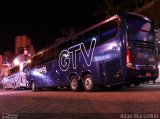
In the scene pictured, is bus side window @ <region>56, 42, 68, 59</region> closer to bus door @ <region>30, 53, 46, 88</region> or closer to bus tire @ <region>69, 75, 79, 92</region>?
bus tire @ <region>69, 75, 79, 92</region>

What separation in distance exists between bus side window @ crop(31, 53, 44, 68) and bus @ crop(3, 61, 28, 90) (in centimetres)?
319

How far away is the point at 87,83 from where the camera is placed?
17656 millimetres

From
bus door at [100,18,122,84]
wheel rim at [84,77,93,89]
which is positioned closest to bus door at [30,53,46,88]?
wheel rim at [84,77,93,89]

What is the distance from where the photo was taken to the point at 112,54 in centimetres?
1530

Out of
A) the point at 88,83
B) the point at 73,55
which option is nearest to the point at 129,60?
the point at 88,83

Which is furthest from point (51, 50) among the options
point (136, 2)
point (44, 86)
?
point (136, 2)

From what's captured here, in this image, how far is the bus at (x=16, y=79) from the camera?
3055 cm

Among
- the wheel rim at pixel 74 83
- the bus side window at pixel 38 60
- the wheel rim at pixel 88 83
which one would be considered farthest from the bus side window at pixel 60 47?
the bus side window at pixel 38 60

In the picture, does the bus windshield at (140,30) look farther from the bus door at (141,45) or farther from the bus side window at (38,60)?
the bus side window at (38,60)

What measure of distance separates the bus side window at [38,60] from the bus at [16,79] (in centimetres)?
319

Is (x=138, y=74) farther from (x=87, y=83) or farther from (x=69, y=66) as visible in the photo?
(x=69, y=66)

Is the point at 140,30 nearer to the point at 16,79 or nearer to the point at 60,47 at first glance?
the point at 60,47

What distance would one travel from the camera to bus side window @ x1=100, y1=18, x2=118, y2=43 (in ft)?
49.8

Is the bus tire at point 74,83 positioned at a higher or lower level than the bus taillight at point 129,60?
lower
